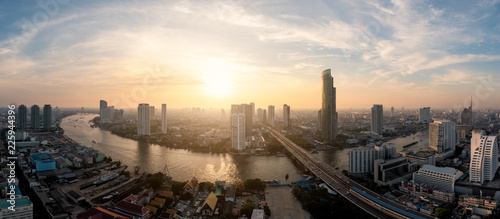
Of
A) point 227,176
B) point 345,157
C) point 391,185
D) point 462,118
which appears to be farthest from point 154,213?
point 462,118

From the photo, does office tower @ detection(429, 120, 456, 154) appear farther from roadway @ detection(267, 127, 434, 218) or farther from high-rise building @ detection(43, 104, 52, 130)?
high-rise building @ detection(43, 104, 52, 130)

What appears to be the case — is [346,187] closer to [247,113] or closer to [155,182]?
[155,182]

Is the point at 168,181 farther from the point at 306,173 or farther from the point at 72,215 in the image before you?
the point at 306,173

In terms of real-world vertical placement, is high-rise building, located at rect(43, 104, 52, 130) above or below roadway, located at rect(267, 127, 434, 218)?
above

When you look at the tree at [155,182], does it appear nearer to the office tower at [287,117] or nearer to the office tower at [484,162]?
the office tower at [484,162]

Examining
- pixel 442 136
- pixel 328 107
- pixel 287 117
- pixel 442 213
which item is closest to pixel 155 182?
pixel 442 213

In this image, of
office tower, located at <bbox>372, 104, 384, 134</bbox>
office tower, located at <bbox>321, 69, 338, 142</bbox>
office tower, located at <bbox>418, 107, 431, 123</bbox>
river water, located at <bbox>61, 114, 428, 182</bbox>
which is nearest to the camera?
river water, located at <bbox>61, 114, 428, 182</bbox>

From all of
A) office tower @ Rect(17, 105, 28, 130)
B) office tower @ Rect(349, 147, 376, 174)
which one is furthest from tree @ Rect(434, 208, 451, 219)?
office tower @ Rect(17, 105, 28, 130)
